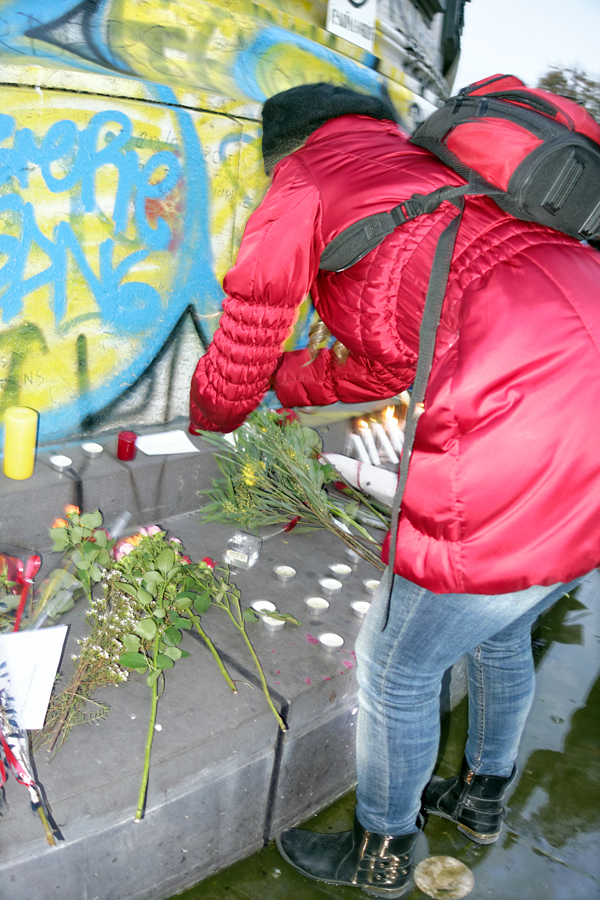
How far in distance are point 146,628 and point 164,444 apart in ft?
3.89

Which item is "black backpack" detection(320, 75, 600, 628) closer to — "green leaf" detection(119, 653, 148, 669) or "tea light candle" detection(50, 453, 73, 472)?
"green leaf" detection(119, 653, 148, 669)

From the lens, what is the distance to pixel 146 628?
1.73 m

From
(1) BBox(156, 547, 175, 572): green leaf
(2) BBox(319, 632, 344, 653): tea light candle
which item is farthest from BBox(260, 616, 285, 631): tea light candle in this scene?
(1) BBox(156, 547, 175, 572): green leaf

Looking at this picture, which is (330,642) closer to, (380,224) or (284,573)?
(284,573)

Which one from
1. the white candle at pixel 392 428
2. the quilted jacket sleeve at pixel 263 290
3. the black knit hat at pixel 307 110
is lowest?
the white candle at pixel 392 428

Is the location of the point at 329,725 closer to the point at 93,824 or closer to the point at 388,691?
the point at 388,691

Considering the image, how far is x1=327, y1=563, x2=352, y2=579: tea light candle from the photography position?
97.9 inches

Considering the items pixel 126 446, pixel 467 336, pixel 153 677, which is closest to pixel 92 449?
pixel 126 446

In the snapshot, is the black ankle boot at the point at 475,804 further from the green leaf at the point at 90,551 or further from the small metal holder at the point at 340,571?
the green leaf at the point at 90,551

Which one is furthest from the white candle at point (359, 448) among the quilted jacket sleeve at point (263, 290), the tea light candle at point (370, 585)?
the quilted jacket sleeve at point (263, 290)

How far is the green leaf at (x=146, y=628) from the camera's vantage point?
5.65ft

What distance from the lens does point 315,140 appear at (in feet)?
4.82

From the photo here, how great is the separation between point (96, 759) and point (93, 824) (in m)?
0.15

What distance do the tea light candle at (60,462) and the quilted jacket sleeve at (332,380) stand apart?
0.81 metres
